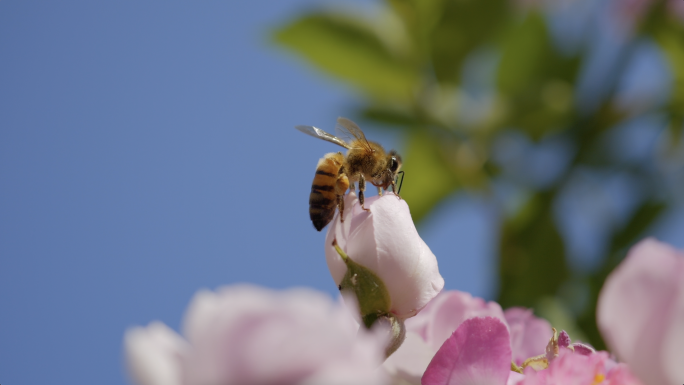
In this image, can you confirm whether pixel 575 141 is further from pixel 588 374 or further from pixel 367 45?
pixel 588 374

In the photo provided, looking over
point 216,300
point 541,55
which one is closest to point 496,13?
point 541,55

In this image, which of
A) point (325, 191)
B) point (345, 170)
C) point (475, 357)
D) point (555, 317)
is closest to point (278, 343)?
point (475, 357)

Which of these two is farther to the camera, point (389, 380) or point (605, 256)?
point (605, 256)

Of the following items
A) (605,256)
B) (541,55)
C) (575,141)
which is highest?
(541,55)

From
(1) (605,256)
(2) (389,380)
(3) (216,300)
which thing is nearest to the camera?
(3) (216,300)

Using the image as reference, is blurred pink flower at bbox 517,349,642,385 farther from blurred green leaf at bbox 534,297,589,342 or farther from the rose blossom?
blurred green leaf at bbox 534,297,589,342

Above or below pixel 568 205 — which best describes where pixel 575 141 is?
above

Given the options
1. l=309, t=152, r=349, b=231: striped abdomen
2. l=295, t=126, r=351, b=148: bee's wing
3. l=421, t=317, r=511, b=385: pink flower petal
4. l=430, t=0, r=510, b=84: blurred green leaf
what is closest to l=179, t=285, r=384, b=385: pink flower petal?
l=421, t=317, r=511, b=385: pink flower petal
